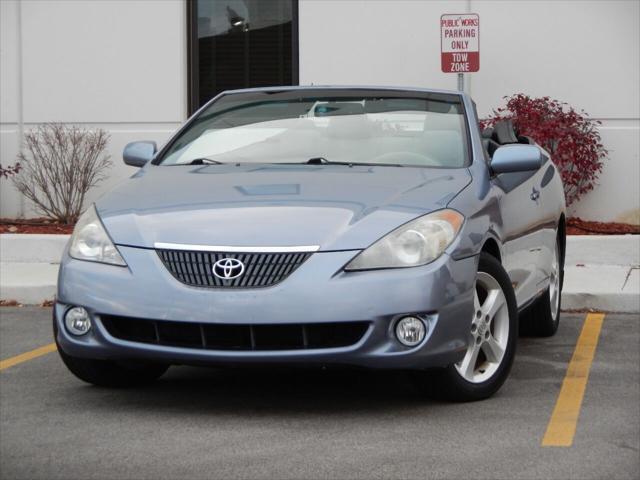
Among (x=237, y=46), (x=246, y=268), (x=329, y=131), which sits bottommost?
(x=246, y=268)

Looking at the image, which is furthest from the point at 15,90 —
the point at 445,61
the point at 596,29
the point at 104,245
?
the point at 104,245

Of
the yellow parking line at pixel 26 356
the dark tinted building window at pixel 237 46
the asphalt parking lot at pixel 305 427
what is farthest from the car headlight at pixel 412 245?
the dark tinted building window at pixel 237 46

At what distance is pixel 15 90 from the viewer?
1477 cm

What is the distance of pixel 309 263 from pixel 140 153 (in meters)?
1.98

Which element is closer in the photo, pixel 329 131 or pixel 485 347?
pixel 485 347

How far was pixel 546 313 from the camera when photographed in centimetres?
839

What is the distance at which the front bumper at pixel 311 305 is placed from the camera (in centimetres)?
564

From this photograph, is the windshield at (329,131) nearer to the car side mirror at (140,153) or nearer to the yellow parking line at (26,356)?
the car side mirror at (140,153)

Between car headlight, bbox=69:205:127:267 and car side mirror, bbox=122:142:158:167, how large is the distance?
107 cm

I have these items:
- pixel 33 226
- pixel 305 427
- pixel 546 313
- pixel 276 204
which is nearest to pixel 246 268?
pixel 276 204

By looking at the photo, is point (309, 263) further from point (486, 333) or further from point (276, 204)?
point (486, 333)

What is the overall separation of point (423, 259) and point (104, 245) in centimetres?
142

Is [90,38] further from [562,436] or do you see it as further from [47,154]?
[562,436]

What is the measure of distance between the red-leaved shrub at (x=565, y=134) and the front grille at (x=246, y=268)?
7.73m
